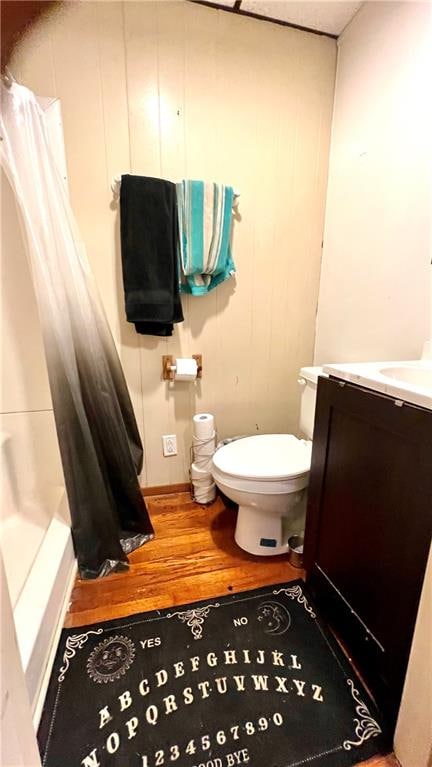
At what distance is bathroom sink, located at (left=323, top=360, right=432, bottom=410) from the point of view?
0.67m

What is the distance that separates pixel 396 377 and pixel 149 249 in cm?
109

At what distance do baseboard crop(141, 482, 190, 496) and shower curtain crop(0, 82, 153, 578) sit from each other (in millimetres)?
316

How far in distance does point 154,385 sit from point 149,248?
64cm

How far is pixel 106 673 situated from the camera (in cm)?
92

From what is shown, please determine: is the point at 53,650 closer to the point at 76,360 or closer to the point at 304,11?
the point at 76,360

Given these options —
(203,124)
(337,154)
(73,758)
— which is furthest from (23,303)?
(337,154)

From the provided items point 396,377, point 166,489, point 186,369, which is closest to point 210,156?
point 186,369

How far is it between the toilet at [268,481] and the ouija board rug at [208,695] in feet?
0.90

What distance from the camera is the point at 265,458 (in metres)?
1.29

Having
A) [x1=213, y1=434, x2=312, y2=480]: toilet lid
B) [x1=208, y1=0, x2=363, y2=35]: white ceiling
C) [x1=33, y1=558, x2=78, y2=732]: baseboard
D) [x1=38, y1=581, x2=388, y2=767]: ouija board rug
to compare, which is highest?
[x1=208, y1=0, x2=363, y2=35]: white ceiling

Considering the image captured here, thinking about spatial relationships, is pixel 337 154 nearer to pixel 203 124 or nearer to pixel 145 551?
pixel 203 124

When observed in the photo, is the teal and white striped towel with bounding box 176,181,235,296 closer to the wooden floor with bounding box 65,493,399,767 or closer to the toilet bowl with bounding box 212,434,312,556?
the toilet bowl with bounding box 212,434,312,556

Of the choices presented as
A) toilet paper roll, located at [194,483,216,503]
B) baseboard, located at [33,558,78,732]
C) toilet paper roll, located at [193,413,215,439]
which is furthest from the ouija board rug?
toilet paper roll, located at [193,413,215,439]

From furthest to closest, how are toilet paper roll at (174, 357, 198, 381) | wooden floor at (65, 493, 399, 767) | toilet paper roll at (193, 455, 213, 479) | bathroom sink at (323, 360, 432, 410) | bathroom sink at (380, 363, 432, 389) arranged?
toilet paper roll at (193, 455, 213, 479)
toilet paper roll at (174, 357, 198, 381)
wooden floor at (65, 493, 399, 767)
bathroom sink at (380, 363, 432, 389)
bathroom sink at (323, 360, 432, 410)
